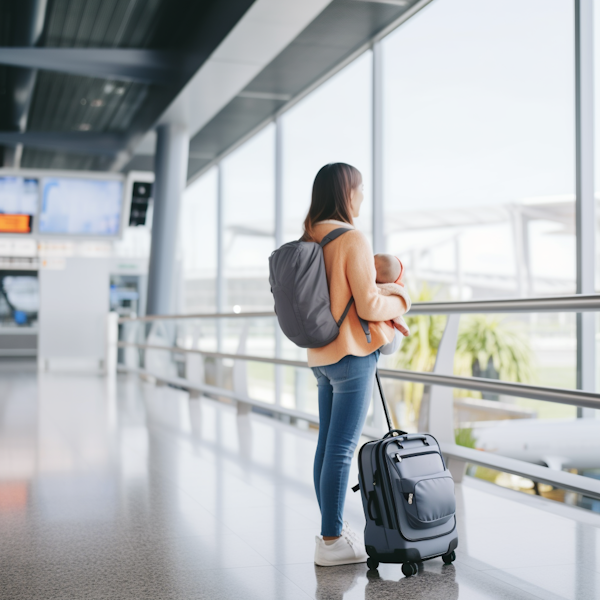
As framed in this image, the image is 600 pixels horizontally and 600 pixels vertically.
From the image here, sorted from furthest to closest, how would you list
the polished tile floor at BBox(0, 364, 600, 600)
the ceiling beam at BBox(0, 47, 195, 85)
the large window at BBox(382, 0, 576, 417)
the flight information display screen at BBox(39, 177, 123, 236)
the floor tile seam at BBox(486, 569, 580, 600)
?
the flight information display screen at BBox(39, 177, 123, 236), the large window at BBox(382, 0, 576, 417), the ceiling beam at BBox(0, 47, 195, 85), the polished tile floor at BBox(0, 364, 600, 600), the floor tile seam at BBox(486, 569, 580, 600)

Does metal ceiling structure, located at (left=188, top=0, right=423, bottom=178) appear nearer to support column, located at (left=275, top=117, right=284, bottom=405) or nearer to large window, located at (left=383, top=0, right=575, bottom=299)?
support column, located at (left=275, top=117, right=284, bottom=405)

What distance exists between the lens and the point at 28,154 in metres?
15.5

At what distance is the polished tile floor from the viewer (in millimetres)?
2062

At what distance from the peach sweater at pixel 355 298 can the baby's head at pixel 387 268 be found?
0.26 ft

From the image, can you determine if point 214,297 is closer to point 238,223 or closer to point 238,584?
point 238,223

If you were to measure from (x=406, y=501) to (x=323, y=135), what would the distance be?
9.88m

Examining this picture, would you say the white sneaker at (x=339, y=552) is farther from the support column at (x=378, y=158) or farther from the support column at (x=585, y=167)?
the support column at (x=378, y=158)

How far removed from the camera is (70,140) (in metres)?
10.9

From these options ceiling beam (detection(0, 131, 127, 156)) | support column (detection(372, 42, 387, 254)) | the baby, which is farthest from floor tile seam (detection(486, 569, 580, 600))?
ceiling beam (detection(0, 131, 127, 156))

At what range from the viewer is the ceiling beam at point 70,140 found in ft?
35.0

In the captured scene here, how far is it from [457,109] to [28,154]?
28.8ft

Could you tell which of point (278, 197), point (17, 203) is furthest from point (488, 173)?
point (17, 203)

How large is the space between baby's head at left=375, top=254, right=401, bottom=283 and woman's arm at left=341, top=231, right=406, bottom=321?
0.41 ft

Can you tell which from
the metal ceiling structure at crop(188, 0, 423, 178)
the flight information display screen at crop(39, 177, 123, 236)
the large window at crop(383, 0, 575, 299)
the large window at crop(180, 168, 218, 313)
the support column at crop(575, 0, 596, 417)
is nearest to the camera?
the support column at crop(575, 0, 596, 417)
